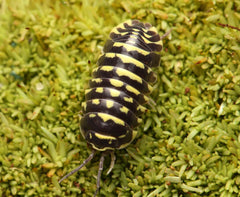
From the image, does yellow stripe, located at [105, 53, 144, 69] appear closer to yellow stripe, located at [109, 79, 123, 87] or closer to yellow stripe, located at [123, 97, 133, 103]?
yellow stripe, located at [109, 79, 123, 87]

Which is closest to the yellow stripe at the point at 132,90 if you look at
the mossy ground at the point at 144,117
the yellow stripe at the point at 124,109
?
the yellow stripe at the point at 124,109

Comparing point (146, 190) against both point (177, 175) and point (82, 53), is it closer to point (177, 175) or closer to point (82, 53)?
point (177, 175)

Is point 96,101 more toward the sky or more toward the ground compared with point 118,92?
more toward the ground

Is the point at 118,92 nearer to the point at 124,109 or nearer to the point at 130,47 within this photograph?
the point at 124,109

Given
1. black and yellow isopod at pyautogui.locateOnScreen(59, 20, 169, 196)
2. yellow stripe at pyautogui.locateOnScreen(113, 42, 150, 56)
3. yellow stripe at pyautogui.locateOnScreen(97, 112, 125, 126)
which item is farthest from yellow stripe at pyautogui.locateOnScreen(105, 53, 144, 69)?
yellow stripe at pyautogui.locateOnScreen(97, 112, 125, 126)

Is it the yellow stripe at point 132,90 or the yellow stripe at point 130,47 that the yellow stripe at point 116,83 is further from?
the yellow stripe at point 130,47

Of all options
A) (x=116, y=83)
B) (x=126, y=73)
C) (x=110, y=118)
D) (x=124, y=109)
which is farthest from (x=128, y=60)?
(x=110, y=118)

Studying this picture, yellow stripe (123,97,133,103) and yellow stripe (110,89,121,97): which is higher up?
yellow stripe (110,89,121,97)

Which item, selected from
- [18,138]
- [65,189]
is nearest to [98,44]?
[18,138]
